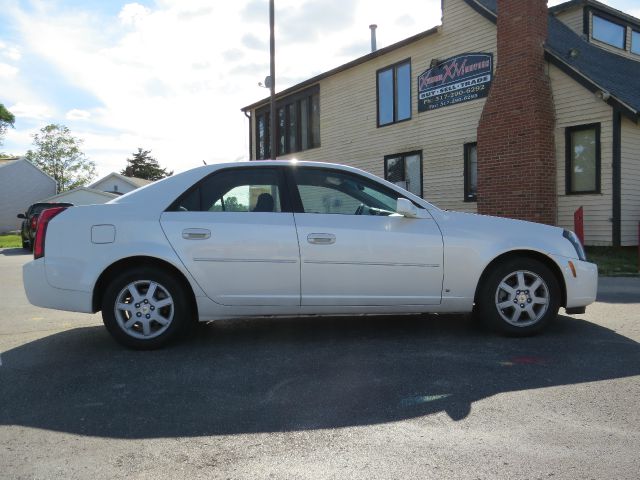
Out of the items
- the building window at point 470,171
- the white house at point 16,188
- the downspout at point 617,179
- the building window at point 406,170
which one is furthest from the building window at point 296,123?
the white house at point 16,188

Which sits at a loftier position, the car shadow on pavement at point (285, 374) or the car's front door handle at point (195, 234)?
Answer: the car's front door handle at point (195, 234)

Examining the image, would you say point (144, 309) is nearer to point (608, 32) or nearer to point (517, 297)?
point (517, 297)

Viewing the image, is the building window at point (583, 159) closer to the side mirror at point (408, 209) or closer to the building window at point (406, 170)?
the building window at point (406, 170)

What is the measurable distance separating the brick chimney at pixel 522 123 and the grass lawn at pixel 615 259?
123 cm

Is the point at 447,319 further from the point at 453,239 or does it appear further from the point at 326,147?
the point at 326,147

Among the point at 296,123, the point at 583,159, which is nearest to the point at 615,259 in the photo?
the point at 583,159

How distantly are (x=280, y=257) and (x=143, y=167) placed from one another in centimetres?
8580

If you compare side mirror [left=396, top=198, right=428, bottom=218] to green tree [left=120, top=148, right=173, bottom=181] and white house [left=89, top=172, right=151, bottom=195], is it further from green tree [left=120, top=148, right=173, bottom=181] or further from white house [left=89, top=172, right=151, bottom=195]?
green tree [left=120, top=148, right=173, bottom=181]

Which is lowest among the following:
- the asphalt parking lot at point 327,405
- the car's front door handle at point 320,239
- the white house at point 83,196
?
the asphalt parking lot at point 327,405

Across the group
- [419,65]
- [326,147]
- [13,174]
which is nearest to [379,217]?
[419,65]

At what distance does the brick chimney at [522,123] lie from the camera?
1250 centimetres

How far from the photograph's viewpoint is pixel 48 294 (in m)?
4.55

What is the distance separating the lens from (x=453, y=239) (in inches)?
185

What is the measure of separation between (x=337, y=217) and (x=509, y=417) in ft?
7.19
